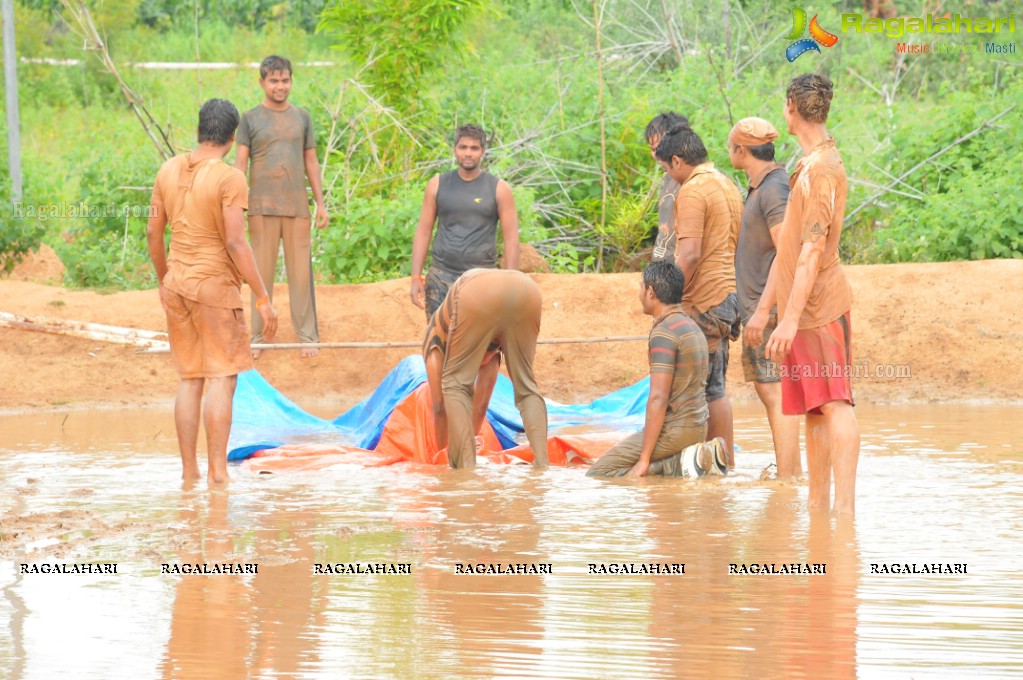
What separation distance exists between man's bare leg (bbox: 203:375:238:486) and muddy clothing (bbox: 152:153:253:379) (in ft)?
0.26

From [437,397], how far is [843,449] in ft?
7.91

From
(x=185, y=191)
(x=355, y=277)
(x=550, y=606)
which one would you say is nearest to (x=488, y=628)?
(x=550, y=606)

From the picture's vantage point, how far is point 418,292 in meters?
8.42

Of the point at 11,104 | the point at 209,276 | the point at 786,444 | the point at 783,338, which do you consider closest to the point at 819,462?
the point at 783,338

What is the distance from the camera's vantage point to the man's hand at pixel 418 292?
27.4 ft

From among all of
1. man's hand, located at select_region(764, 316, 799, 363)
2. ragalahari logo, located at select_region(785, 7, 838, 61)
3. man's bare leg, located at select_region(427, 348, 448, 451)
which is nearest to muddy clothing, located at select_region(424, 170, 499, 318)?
man's bare leg, located at select_region(427, 348, 448, 451)

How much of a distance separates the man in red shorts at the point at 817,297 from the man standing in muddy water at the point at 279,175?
4627mm

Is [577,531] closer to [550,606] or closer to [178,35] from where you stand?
[550,606]

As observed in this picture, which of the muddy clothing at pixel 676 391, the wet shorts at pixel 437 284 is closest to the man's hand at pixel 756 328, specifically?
the muddy clothing at pixel 676 391

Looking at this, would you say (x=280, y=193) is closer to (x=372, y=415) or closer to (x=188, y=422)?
(x=372, y=415)

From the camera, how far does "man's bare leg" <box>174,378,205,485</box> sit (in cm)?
667

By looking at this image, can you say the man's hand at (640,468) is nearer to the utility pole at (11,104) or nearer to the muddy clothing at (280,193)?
the muddy clothing at (280,193)

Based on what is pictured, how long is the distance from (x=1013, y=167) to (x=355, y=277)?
5.87 meters

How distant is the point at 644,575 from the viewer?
15.0ft
